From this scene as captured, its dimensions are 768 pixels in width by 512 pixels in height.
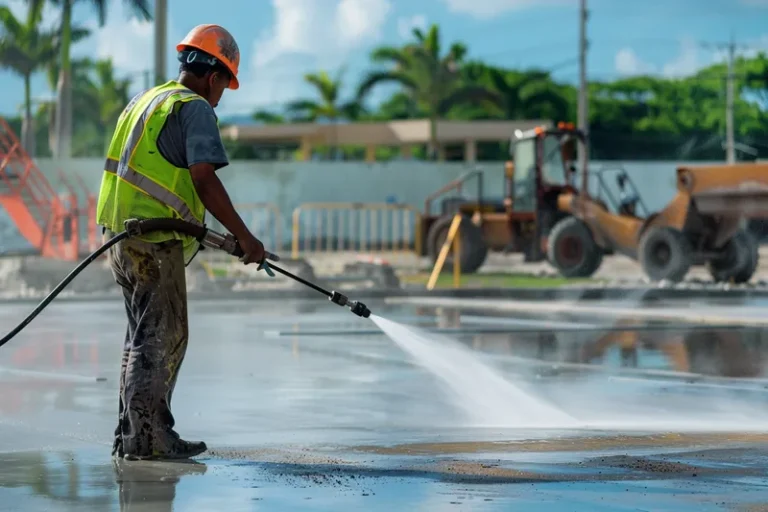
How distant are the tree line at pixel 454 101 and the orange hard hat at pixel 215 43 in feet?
167

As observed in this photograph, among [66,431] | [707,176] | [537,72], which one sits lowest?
[66,431]

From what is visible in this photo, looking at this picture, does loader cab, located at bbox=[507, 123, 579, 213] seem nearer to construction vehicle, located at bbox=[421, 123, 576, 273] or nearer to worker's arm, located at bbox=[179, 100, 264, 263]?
construction vehicle, located at bbox=[421, 123, 576, 273]

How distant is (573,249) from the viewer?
29.2 m

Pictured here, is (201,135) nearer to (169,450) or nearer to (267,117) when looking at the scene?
(169,450)

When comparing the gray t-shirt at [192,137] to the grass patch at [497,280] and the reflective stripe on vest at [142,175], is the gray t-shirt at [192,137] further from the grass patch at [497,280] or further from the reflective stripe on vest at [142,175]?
the grass patch at [497,280]

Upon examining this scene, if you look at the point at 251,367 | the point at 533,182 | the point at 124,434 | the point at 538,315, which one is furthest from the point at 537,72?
the point at 124,434

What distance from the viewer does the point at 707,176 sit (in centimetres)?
2584

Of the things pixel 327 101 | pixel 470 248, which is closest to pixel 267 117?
pixel 327 101

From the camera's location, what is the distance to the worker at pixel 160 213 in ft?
24.4

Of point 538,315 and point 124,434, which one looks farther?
point 538,315

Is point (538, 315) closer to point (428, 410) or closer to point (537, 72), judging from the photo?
point (428, 410)

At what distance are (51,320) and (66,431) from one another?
10510mm

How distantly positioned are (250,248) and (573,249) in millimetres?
22101

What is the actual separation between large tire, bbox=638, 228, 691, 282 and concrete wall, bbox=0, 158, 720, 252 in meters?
17.8
